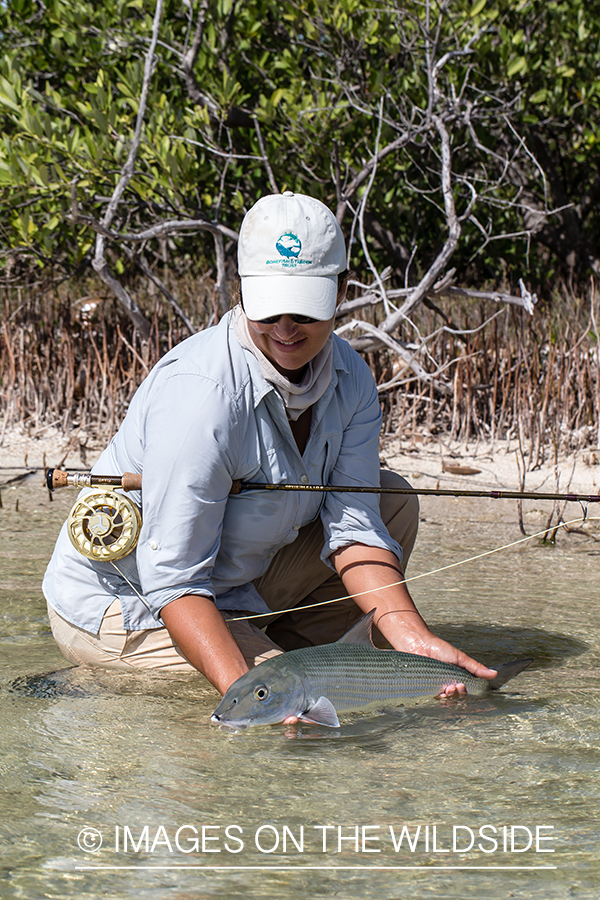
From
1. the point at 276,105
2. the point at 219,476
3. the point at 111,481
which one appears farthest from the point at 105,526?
the point at 276,105

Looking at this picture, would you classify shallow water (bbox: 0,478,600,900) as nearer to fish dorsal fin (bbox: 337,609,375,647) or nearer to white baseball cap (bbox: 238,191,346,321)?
fish dorsal fin (bbox: 337,609,375,647)

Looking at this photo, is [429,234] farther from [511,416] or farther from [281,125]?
[511,416]

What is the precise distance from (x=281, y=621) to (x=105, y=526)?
0.86 metres

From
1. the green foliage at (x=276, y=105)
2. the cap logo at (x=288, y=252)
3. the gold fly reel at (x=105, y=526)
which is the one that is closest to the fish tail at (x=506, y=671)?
the gold fly reel at (x=105, y=526)

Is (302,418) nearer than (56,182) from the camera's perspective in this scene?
→ Yes

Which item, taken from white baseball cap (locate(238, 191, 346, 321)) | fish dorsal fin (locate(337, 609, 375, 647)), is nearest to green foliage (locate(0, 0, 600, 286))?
white baseball cap (locate(238, 191, 346, 321))

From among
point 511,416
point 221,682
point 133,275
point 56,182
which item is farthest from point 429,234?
point 221,682

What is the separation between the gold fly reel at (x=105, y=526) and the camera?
289 cm

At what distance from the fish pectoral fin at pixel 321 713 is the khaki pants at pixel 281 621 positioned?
0.35 m

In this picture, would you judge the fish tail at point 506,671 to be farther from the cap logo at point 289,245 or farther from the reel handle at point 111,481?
the cap logo at point 289,245

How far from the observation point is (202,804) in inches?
90.5

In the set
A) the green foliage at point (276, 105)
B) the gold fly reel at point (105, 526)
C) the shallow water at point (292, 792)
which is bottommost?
the shallow water at point (292, 792)

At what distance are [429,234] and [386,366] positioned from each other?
164 inches

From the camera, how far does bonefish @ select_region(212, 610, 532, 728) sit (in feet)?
7.77
